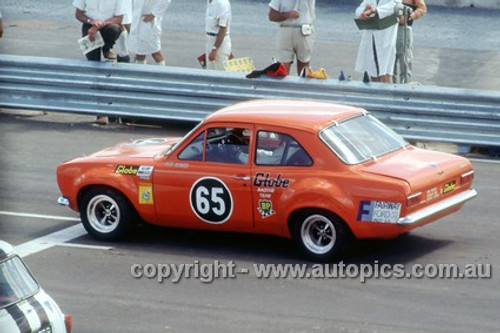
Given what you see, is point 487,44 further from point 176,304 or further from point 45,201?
point 176,304

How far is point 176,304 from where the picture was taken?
10.1m

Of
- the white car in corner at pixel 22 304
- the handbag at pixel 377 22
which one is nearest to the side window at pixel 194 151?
the white car in corner at pixel 22 304

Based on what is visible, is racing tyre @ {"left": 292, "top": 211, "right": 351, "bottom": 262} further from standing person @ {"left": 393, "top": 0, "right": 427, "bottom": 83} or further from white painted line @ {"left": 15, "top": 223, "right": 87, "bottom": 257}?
standing person @ {"left": 393, "top": 0, "right": 427, "bottom": 83}

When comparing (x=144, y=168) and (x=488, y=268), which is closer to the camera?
(x=488, y=268)

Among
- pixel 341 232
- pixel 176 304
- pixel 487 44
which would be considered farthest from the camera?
pixel 487 44

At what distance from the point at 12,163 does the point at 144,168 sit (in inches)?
149

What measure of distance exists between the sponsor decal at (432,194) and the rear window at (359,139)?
62 centimetres

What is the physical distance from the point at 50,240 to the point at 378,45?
6.35 m

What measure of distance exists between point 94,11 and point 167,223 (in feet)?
21.5

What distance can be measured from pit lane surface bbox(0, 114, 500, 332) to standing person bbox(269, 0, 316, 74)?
4407 mm

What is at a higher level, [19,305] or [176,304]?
[19,305]

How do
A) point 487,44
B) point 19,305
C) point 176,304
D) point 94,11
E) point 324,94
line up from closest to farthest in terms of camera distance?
point 19,305 < point 176,304 < point 324,94 < point 94,11 < point 487,44

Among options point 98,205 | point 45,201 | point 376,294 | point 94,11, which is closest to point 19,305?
point 376,294

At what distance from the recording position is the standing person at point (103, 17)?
57.4ft
